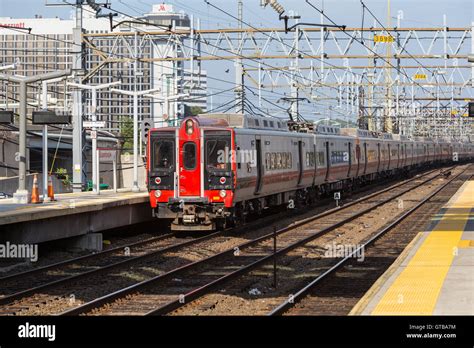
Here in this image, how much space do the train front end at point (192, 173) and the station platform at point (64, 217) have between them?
0.89m

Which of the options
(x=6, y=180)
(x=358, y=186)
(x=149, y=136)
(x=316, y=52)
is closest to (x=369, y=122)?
(x=358, y=186)

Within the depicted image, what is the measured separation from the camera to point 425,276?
13.5 metres

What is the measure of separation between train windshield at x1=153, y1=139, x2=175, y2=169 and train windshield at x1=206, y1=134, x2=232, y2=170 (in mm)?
978

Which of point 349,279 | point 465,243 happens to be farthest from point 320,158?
point 349,279

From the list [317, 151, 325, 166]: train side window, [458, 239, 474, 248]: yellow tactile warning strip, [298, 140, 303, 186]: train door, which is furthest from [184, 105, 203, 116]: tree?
[458, 239, 474, 248]: yellow tactile warning strip

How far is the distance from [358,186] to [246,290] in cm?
3097

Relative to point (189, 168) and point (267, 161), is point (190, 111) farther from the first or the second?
point (189, 168)

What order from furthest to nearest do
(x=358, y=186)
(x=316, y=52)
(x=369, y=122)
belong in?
(x=369, y=122) → (x=358, y=186) → (x=316, y=52)

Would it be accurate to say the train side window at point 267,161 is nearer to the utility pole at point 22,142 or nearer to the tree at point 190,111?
the utility pole at point 22,142

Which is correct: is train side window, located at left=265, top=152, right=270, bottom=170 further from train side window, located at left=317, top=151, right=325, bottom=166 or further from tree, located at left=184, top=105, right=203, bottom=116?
tree, located at left=184, top=105, right=203, bottom=116

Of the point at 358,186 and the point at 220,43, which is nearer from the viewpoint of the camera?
the point at 220,43

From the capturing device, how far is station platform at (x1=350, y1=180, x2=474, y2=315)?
10.7 m
